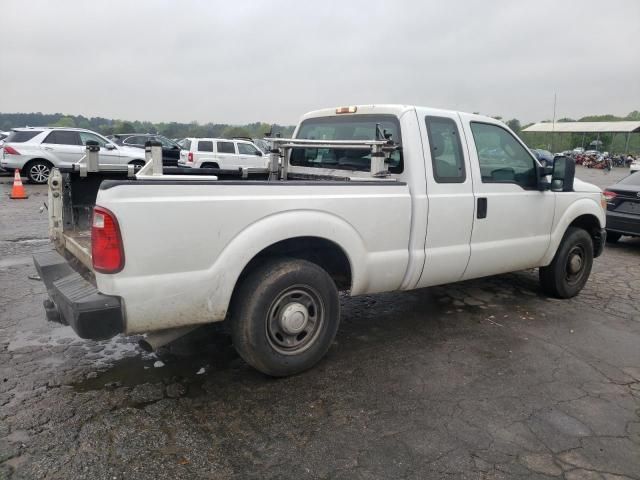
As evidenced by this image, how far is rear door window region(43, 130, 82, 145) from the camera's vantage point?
15.3 meters

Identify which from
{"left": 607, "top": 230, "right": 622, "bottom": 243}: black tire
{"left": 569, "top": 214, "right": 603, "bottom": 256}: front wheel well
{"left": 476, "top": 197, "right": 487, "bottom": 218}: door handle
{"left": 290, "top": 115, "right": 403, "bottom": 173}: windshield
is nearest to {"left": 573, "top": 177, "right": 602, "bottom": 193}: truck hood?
{"left": 569, "top": 214, "right": 603, "bottom": 256}: front wheel well

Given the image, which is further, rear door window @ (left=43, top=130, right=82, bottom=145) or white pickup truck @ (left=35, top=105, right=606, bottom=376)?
rear door window @ (left=43, top=130, right=82, bottom=145)

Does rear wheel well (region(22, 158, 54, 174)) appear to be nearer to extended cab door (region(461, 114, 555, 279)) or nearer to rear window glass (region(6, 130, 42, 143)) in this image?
rear window glass (region(6, 130, 42, 143))

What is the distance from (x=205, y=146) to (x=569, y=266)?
1498cm

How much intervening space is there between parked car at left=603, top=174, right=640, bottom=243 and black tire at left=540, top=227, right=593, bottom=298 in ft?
11.0

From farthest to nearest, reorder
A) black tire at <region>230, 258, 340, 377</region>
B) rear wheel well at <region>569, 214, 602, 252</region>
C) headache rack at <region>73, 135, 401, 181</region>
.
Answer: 1. rear wheel well at <region>569, 214, 602, 252</region>
2. headache rack at <region>73, 135, 401, 181</region>
3. black tire at <region>230, 258, 340, 377</region>

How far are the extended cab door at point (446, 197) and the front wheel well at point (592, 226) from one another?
6.48 ft

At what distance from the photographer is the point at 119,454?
2.59 meters

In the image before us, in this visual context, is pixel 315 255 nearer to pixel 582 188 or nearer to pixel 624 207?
pixel 582 188

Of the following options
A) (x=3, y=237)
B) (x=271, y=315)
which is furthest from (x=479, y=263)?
(x=3, y=237)

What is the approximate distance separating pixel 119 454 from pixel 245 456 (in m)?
0.65

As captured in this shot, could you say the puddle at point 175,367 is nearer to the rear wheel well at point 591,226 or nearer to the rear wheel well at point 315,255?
the rear wheel well at point 315,255

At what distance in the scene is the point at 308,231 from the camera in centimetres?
332

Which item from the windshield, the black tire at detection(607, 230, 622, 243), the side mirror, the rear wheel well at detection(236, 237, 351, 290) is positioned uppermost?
the windshield
